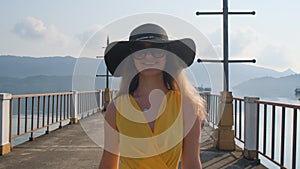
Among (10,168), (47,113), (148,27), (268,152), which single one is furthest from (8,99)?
(148,27)

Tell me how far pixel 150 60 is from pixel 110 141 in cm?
43

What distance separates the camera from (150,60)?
1.88 m

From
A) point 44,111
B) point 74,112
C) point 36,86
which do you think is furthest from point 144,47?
point 36,86

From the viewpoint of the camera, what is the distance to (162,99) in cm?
184

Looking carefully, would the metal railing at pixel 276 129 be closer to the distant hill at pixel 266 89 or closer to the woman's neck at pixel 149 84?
the distant hill at pixel 266 89

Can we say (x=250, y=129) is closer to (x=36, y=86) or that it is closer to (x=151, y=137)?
(x=151, y=137)

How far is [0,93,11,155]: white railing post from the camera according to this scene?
6586 mm

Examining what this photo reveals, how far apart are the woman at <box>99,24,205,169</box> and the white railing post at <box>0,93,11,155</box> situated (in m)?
5.12

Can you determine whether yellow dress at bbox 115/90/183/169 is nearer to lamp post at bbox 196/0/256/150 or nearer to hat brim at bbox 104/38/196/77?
hat brim at bbox 104/38/196/77

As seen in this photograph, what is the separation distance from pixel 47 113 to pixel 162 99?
8643 millimetres

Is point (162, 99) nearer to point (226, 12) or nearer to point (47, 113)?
point (226, 12)

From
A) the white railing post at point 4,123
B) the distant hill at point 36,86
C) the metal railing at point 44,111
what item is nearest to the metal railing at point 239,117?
the metal railing at point 44,111

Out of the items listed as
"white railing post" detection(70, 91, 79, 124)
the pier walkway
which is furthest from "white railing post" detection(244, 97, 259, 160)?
"white railing post" detection(70, 91, 79, 124)

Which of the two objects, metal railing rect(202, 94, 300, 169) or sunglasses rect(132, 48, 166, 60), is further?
metal railing rect(202, 94, 300, 169)
